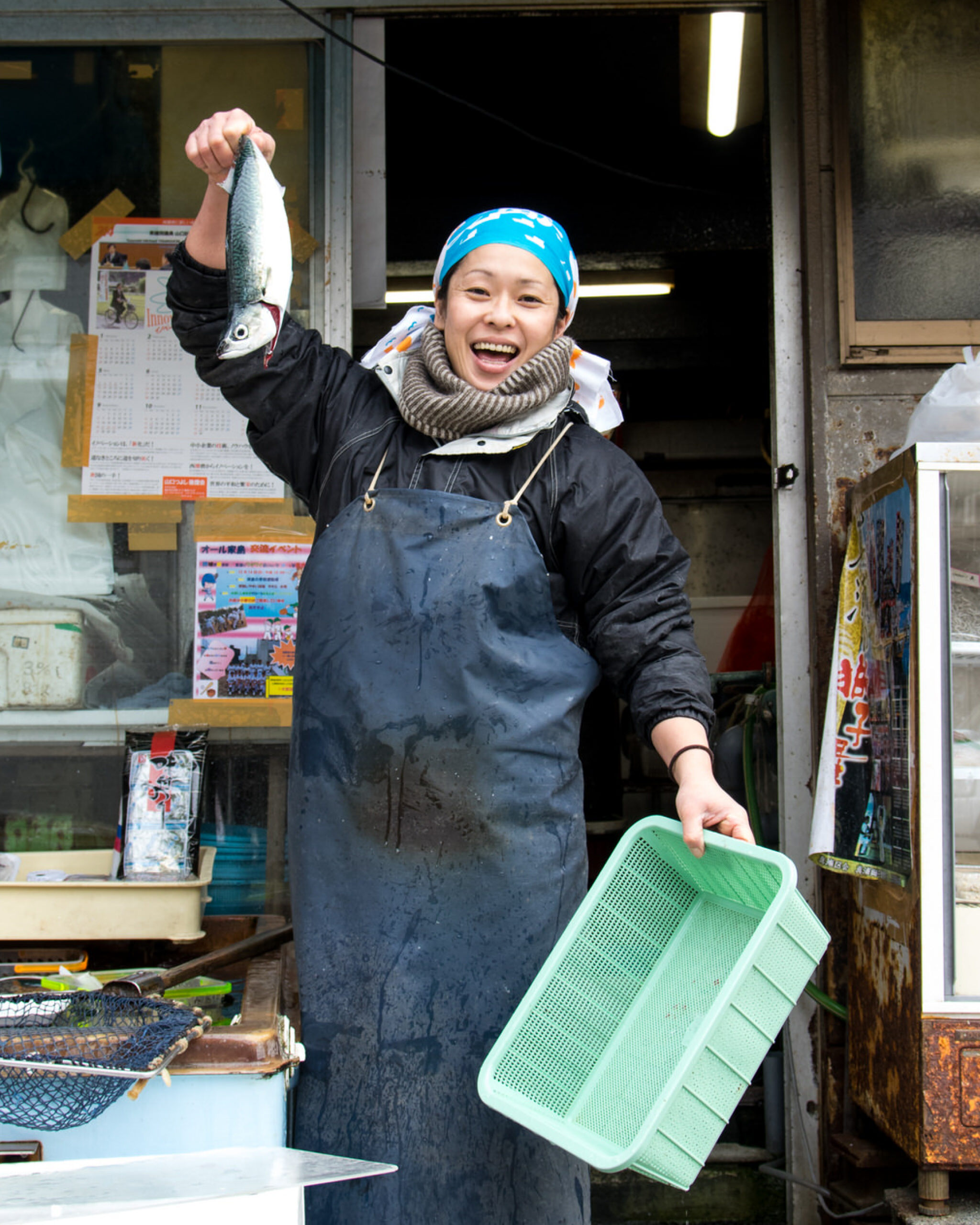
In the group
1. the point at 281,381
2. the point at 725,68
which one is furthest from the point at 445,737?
the point at 725,68

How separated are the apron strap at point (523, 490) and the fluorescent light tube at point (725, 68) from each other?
1.93 meters

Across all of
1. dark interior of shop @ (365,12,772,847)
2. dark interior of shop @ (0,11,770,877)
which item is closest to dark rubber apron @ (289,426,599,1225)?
dark interior of shop @ (0,11,770,877)

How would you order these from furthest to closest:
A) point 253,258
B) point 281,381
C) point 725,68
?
point 725,68
point 281,381
point 253,258

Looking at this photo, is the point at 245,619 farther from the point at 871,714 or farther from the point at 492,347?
the point at 871,714

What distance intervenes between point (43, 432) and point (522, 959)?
218 cm

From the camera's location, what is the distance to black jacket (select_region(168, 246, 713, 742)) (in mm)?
1952

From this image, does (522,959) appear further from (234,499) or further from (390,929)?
(234,499)

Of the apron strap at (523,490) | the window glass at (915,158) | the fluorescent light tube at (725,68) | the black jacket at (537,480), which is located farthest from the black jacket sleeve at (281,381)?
the fluorescent light tube at (725,68)

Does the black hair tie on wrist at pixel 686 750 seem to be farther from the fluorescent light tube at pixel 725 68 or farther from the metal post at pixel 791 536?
the fluorescent light tube at pixel 725 68

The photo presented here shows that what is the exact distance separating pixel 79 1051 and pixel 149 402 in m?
2.00

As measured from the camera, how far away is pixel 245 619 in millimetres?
3195

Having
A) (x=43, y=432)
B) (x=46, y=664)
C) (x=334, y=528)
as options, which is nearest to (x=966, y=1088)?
(x=334, y=528)

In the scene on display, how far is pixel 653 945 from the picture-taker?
2039mm

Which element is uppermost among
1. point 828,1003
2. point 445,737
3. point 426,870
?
point 445,737
